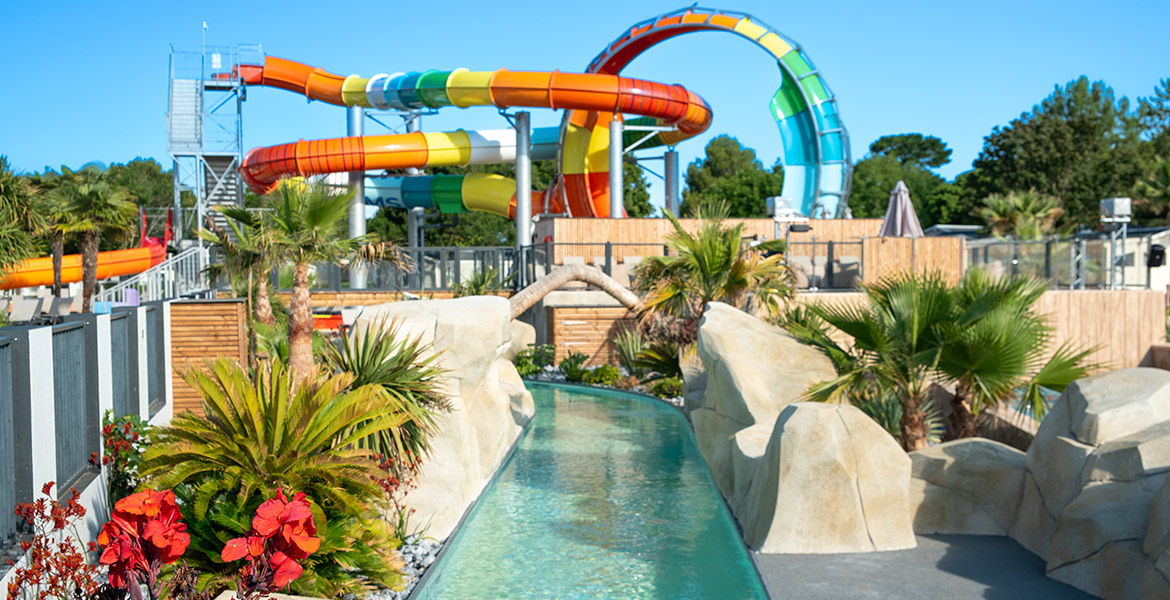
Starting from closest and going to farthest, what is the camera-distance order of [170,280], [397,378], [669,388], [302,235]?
[397,378], [302,235], [669,388], [170,280]

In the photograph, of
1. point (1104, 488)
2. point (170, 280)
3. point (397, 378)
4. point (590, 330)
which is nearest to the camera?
point (1104, 488)

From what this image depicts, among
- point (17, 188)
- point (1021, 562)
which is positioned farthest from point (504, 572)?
Result: point (17, 188)

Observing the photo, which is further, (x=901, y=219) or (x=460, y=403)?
(x=901, y=219)

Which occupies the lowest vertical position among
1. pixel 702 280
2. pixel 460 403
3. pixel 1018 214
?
pixel 460 403

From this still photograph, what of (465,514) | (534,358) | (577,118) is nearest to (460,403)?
(465,514)

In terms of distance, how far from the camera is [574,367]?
69.9 ft

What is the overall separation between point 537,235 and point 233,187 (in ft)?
35.6

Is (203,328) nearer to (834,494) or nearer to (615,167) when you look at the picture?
(834,494)

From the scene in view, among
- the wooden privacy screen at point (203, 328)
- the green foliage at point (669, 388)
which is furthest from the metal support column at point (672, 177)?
the wooden privacy screen at point (203, 328)

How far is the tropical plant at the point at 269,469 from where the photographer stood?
6051 millimetres

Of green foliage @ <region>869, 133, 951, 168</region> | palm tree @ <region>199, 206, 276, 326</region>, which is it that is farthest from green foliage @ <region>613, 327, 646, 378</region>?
green foliage @ <region>869, 133, 951, 168</region>

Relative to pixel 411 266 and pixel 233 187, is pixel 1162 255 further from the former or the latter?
pixel 233 187

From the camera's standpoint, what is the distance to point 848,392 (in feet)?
33.3

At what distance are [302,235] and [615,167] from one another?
16.7 meters
